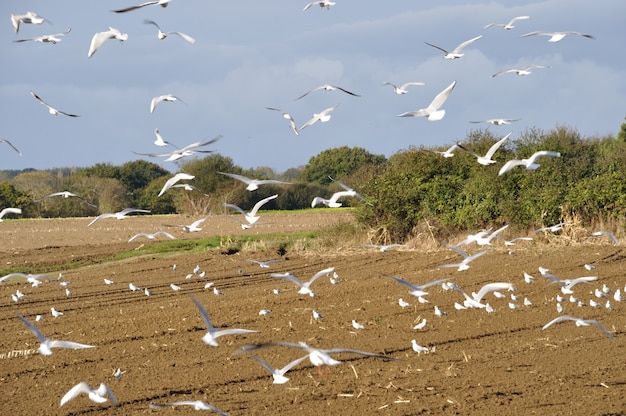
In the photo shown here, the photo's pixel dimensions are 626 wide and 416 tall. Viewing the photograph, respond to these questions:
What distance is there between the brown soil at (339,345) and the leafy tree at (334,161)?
6346 centimetres

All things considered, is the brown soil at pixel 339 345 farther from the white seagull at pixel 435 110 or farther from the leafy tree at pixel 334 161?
the leafy tree at pixel 334 161

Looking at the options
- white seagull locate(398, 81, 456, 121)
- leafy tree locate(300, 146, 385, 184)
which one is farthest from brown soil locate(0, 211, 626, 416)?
leafy tree locate(300, 146, 385, 184)

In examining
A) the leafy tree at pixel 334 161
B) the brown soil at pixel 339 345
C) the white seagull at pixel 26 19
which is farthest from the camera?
the leafy tree at pixel 334 161

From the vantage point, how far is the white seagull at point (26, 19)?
36.7 feet

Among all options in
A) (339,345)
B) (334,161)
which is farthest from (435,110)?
(334,161)

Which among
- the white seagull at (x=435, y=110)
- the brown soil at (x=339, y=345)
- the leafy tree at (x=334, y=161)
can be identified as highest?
the white seagull at (x=435, y=110)

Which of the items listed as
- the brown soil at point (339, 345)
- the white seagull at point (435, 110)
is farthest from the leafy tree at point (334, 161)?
the white seagull at point (435, 110)

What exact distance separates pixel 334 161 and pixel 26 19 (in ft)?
258

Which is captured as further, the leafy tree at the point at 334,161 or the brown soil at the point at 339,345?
the leafy tree at the point at 334,161

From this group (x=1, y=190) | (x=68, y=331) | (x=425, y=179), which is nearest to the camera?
(x=68, y=331)

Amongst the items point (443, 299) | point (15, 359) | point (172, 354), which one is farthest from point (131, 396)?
point (443, 299)

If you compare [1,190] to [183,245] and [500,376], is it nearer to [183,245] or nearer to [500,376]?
[183,245]

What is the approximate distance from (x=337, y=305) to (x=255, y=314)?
1.72 meters

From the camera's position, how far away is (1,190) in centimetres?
6575
